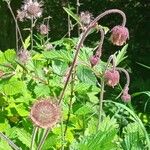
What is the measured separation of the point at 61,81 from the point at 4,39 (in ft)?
21.5

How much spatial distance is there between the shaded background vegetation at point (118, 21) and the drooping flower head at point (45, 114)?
4594 mm

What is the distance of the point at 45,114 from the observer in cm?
151

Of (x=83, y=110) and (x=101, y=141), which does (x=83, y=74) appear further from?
(x=101, y=141)

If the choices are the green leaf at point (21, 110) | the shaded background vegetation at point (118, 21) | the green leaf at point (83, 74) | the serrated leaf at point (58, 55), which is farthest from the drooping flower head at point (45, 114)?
the shaded background vegetation at point (118, 21)

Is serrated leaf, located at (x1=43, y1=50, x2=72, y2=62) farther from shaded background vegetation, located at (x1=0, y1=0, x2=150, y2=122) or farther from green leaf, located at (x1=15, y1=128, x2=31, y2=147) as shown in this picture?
shaded background vegetation, located at (x1=0, y1=0, x2=150, y2=122)

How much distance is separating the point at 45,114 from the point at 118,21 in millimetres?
6746

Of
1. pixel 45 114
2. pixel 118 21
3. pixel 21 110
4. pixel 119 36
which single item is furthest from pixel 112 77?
pixel 118 21

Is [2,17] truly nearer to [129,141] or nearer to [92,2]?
[92,2]

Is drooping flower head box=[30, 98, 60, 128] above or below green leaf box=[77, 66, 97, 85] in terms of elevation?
above

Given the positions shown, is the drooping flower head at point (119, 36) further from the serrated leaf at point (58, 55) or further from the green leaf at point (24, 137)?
the green leaf at point (24, 137)

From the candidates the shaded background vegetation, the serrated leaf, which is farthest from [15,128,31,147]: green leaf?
the shaded background vegetation

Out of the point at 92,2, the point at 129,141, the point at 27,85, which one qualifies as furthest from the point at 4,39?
the point at 129,141

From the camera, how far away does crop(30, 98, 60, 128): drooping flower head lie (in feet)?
4.86

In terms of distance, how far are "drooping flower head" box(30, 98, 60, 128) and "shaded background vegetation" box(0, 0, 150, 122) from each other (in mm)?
4594
